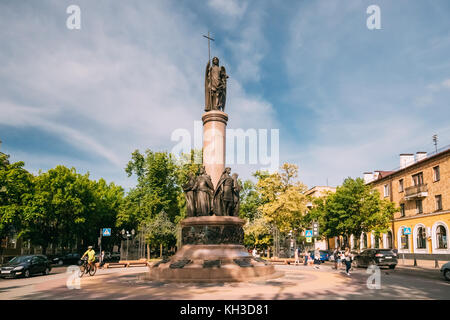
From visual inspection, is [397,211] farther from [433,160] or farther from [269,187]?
[269,187]

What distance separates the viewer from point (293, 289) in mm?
11516

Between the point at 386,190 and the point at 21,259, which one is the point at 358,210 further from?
the point at 21,259

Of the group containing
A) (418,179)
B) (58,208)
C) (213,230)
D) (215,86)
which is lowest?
(213,230)

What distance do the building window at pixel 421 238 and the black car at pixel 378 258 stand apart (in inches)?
625

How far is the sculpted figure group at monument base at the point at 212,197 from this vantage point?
1539 centimetres

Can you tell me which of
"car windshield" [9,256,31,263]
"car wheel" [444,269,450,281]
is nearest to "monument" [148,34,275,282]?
"car wheel" [444,269,450,281]

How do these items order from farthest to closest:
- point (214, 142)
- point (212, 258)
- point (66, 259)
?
1. point (66, 259)
2. point (214, 142)
3. point (212, 258)

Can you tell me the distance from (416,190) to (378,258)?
58.6 feet

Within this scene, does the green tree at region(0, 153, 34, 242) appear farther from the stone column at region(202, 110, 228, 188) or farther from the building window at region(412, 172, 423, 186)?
the building window at region(412, 172, 423, 186)

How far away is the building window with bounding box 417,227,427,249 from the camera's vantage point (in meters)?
38.3

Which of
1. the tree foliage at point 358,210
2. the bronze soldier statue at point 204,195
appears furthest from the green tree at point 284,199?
the bronze soldier statue at point 204,195

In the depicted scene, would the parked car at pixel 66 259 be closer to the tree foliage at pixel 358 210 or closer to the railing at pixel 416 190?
the tree foliage at pixel 358 210

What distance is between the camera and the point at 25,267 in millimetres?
20500

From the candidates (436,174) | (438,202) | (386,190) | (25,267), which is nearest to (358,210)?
(386,190)
